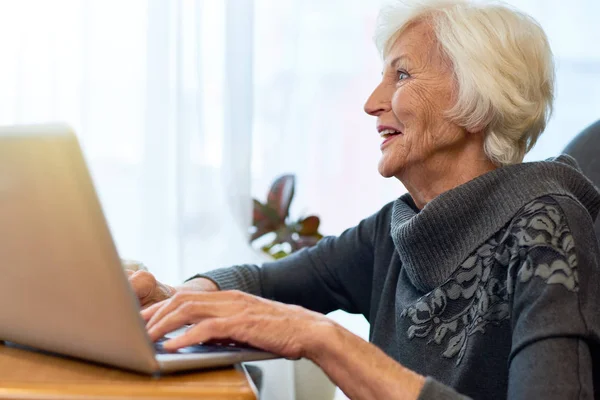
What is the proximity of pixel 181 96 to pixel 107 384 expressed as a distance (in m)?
1.62

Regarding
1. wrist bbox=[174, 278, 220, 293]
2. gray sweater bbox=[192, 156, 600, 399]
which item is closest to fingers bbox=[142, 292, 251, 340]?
gray sweater bbox=[192, 156, 600, 399]

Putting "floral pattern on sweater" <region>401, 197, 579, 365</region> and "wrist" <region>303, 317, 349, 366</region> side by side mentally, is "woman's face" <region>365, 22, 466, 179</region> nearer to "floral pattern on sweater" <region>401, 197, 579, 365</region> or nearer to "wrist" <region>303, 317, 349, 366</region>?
"floral pattern on sweater" <region>401, 197, 579, 365</region>

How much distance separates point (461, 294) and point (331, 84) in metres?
1.38

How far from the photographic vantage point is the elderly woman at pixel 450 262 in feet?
3.06

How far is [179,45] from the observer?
2.26m

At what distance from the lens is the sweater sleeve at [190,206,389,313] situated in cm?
158

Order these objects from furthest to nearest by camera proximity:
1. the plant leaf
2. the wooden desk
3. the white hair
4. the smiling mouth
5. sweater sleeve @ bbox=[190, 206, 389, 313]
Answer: the plant leaf < sweater sleeve @ bbox=[190, 206, 389, 313] < the smiling mouth < the white hair < the wooden desk

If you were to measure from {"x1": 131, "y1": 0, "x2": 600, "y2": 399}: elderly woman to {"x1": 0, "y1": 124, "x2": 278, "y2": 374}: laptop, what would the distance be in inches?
3.2

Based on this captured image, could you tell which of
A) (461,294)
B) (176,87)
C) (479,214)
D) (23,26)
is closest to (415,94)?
(479,214)

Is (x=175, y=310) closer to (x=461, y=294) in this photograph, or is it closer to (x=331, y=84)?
(x=461, y=294)

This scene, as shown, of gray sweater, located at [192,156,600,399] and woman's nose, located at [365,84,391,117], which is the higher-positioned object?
woman's nose, located at [365,84,391,117]

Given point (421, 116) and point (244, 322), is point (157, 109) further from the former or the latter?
point (244, 322)

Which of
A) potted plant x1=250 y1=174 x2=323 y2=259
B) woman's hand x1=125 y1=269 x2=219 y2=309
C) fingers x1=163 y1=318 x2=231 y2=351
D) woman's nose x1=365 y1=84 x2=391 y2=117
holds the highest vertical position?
woman's nose x1=365 y1=84 x2=391 y2=117

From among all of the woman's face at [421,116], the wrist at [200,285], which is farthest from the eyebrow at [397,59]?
the wrist at [200,285]
